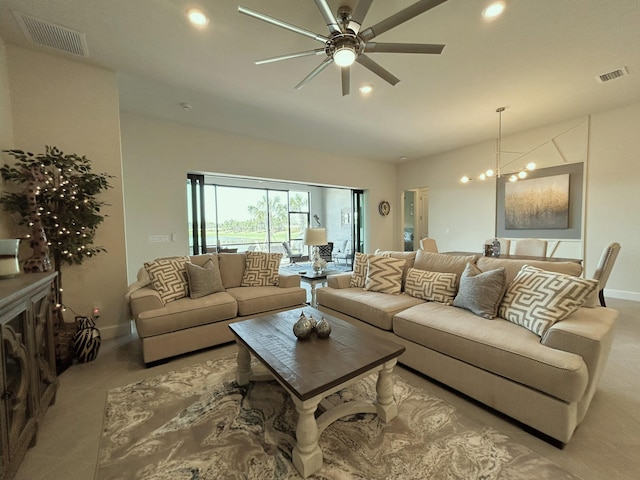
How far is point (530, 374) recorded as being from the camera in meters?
1.53

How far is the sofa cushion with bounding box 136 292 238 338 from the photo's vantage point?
7.70 ft

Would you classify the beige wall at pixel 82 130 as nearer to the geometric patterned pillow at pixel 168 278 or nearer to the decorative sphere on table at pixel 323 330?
the geometric patterned pillow at pixel 168 278

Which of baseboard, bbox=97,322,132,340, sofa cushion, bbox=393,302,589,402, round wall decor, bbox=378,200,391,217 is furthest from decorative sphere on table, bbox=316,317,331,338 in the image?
round wall decor, bbox=378,200,391,217

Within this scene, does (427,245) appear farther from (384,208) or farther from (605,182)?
(605,182)

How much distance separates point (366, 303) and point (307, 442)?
145 cm

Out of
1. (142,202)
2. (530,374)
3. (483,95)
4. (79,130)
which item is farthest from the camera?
(142,202)

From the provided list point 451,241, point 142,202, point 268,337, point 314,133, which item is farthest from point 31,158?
point 451,241

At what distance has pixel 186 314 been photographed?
2.51 meters

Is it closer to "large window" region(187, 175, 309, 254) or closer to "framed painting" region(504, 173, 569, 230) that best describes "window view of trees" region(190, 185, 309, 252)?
"large window" region(187, 175, 309, 254)

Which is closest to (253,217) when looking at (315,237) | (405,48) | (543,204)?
(315,237)

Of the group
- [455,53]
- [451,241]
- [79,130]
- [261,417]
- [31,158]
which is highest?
[455,53]

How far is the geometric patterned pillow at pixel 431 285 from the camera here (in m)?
2.54

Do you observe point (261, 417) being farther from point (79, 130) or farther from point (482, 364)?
point (79, 130)

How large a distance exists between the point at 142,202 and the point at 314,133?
3.03 metres
